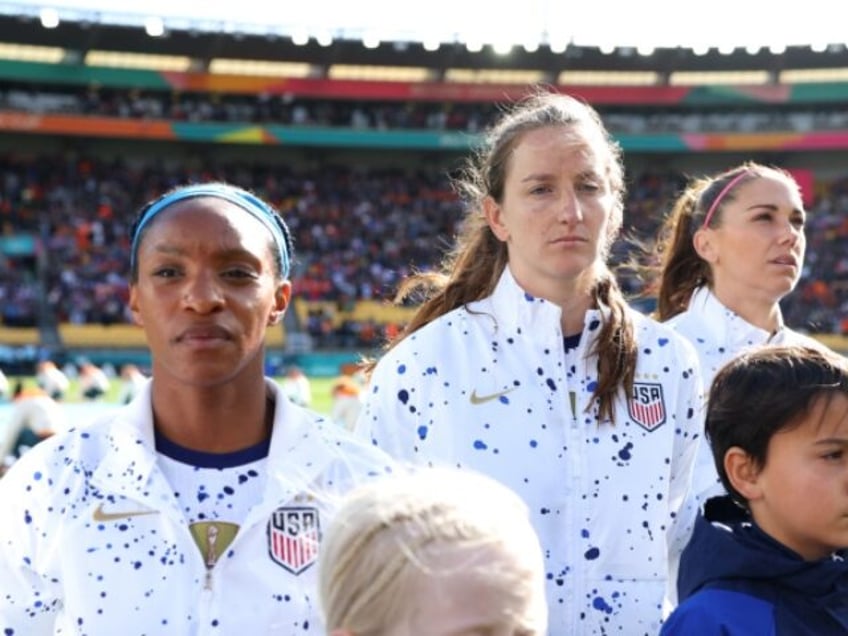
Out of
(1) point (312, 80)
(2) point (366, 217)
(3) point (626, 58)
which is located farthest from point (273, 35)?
(3) point (626, 58)

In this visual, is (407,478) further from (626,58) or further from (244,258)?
(626,58)

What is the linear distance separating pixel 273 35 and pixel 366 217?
7.60m

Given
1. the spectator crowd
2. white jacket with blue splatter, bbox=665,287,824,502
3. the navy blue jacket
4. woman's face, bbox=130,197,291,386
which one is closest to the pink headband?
white jacket with blue splatter, bbox=665,287,824,502

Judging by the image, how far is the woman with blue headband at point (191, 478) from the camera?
197 cm

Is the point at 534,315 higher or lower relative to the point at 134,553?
higher

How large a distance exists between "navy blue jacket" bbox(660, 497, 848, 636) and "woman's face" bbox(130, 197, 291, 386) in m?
0.97

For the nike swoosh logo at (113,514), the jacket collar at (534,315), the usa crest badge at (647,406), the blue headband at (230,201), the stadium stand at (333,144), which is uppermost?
the blue headband at (230,201)

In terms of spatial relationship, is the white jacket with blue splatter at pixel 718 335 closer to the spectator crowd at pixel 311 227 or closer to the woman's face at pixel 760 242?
the woman's face at pixel 760 242

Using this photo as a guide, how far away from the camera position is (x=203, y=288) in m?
2.09

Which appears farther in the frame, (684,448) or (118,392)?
(118,392)

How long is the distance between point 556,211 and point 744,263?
55.3 inches

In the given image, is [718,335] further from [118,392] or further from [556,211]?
[118,392]

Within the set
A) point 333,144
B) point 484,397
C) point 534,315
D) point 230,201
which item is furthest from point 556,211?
point 333,144

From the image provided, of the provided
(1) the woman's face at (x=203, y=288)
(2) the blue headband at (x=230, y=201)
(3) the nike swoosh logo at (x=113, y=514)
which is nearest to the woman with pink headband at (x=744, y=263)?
(2) the blue headband at (x=230, y=201)
